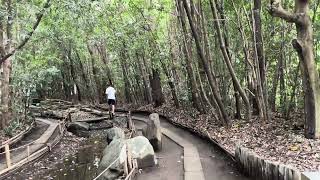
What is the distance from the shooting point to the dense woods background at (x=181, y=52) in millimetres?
13461

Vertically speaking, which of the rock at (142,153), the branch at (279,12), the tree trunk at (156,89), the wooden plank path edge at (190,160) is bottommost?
the wooden plank path edge at (190,160)

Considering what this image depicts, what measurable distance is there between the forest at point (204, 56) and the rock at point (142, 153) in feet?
10.2

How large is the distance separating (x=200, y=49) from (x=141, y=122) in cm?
944

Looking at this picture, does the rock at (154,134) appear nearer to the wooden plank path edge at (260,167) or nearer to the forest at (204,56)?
the forest at (204,56)

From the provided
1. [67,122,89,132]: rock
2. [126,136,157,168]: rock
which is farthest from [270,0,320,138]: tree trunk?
[67,122,89,132]: rock

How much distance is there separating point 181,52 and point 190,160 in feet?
34.5

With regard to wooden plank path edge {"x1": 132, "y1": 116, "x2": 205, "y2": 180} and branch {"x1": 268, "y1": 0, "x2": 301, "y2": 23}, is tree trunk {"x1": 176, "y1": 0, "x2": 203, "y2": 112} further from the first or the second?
branch {"x1": 268, "y1": 0, "x2": 301, "y2": 23}

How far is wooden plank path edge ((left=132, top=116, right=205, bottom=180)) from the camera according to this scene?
9969mm

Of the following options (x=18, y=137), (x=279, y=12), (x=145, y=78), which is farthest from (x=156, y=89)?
(x=279, y=12)

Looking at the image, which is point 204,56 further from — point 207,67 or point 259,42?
point 259,42

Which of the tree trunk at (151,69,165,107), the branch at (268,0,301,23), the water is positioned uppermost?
the branch at (268,0,301,23)

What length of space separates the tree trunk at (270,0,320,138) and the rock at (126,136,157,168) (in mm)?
4046

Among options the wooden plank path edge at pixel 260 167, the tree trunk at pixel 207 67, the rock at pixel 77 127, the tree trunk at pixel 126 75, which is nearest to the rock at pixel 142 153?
the wooden plank path edge at pixel 260 167

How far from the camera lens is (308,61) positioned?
389 inches
